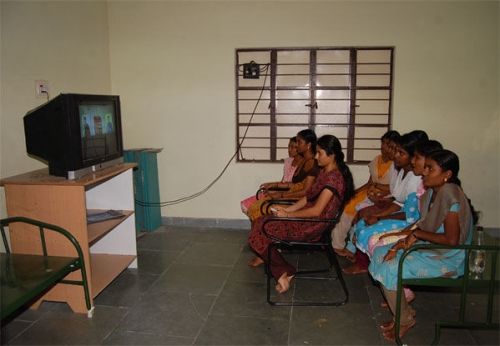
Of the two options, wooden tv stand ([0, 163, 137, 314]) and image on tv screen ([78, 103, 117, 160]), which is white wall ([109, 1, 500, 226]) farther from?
wooden tv stand ([0, 163, 137, 314])

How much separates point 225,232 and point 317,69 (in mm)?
2092

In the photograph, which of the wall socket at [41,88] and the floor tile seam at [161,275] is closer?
the floor tile seam at [161,275]

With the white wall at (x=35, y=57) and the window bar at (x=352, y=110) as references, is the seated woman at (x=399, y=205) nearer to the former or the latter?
the window bar at (x=352, y=110)

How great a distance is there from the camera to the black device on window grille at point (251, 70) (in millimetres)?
4461

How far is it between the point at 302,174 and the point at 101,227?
1871 millimetres

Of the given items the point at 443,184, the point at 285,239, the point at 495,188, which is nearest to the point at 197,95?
the point at 285,239

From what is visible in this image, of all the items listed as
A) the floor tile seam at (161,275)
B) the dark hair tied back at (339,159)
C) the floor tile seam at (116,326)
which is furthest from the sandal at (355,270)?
the floor tile seam at (116,326)

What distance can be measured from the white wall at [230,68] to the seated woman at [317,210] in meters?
1.55

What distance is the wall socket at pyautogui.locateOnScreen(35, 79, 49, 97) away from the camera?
132 inches

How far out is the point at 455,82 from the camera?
4.29 meters

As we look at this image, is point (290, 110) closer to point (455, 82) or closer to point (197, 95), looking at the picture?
point (197, 95)

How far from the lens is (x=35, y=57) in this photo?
3.34m

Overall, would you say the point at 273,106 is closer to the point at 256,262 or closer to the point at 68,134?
the point at 256,262

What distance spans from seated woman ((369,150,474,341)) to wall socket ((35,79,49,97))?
2.93 meters
